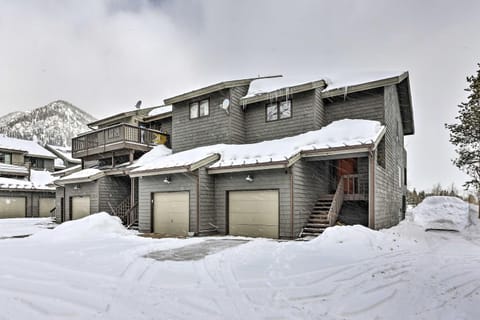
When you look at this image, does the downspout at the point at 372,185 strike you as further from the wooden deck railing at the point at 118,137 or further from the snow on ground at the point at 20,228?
the snow on ground at the point at 20,228

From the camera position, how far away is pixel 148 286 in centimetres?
436

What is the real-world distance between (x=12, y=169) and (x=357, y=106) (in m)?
26.7

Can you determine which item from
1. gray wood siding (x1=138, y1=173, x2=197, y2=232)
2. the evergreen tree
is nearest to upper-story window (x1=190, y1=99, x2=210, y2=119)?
gray wood siding (x1=138, y1=173, x2=197, y2=232)

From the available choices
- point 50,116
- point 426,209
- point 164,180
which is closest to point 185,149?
point 164,180

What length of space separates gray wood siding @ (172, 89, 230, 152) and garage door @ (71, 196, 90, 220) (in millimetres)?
5503

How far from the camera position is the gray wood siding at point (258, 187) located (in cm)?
974

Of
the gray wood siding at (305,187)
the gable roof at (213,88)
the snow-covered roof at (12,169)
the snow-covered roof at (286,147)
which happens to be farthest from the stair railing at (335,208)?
the snow-covered roof at (12,169)

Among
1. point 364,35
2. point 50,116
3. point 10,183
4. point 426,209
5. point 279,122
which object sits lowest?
point 426,209

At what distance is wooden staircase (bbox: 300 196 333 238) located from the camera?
31.3 feet

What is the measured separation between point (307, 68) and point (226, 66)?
565cm

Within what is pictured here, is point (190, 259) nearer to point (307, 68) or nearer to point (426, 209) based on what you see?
point (426, 209)

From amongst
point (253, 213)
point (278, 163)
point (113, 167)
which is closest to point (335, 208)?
point (278, 163)

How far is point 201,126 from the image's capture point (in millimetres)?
13906

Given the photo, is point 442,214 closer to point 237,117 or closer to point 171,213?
point 237,117
